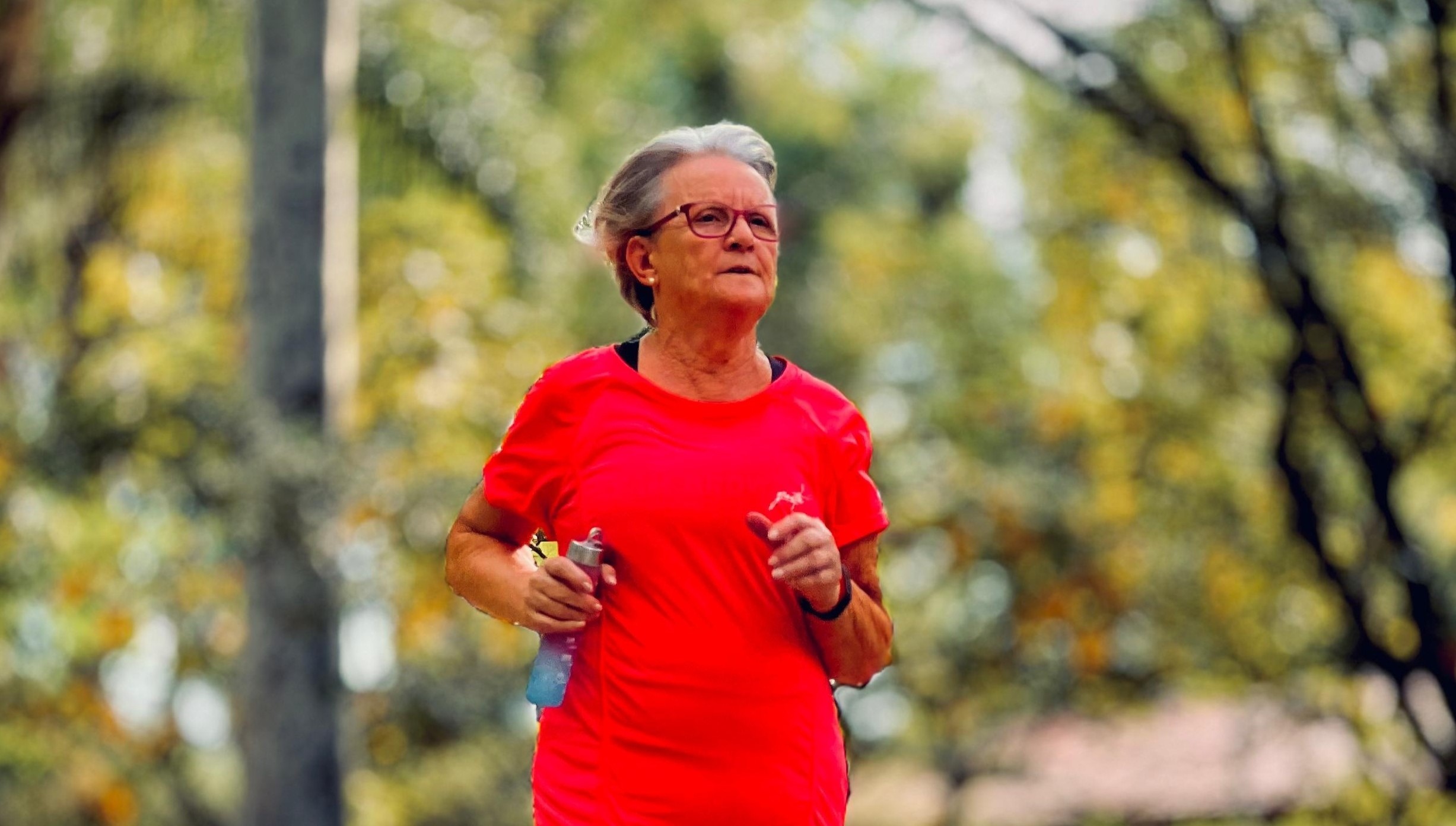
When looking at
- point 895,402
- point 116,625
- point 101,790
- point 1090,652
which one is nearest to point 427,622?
point 116,625

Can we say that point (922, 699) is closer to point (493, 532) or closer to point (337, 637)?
point (337, 637)

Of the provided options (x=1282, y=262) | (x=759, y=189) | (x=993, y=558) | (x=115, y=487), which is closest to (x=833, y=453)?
(x=759, y=189)

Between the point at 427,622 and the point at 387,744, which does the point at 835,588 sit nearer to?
the point at 427,622

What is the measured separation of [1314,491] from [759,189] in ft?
18.7

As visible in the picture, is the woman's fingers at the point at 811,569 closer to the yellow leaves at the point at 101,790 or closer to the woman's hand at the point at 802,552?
the woman's hand at the point at 802,552

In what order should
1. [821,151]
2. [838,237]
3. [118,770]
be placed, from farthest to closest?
1. [821,151]
2. [838,237]
3. [118,770]

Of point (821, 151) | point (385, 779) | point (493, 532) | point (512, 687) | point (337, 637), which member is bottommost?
point (821, 151)

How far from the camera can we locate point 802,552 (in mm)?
2074

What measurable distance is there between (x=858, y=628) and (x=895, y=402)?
15.6 metres

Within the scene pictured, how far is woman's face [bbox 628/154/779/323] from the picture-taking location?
227 centimetres

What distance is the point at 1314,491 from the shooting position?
7.48m

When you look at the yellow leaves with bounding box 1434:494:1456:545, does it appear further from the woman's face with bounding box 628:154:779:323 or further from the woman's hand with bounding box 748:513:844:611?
the woman's hand with bounding box 748:513:844:611

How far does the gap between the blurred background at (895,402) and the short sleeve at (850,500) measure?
4.42m

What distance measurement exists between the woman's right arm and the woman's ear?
1.12 ft
